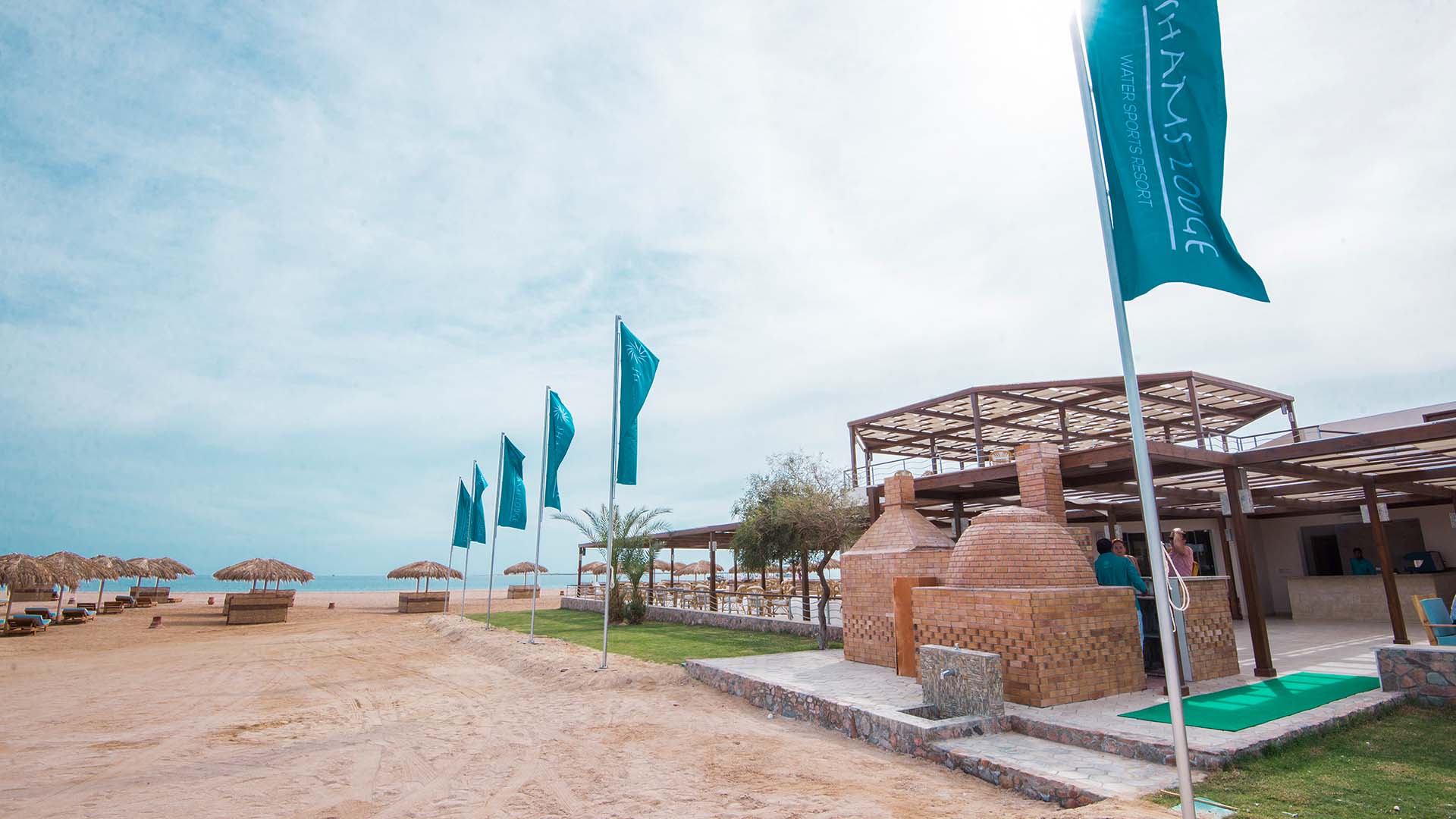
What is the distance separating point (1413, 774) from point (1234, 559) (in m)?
12.5

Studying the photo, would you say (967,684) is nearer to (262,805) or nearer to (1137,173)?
(1137,173)

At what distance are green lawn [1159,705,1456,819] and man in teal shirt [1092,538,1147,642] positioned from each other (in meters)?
2.24

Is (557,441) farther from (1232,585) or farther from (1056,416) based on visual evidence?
(1232,585)

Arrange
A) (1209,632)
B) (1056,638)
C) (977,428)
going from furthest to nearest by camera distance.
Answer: (977,428) < (1209,632) < (1056,638)

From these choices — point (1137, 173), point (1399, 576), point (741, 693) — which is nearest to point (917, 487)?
point (741, 693)

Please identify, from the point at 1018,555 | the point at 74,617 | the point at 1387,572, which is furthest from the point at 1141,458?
the point at 74,617

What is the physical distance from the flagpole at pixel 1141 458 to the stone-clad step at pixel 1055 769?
0.87 meters

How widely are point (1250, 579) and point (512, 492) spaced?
14776 millimetres

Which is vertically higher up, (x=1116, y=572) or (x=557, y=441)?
(x=557, y=441)

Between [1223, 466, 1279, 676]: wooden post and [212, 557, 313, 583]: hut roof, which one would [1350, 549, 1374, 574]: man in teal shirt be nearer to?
[1223, 466, 1279, 676]: wooden post

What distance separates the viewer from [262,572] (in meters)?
26.0

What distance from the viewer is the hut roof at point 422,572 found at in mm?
28938

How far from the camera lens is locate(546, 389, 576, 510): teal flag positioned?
43.3ft

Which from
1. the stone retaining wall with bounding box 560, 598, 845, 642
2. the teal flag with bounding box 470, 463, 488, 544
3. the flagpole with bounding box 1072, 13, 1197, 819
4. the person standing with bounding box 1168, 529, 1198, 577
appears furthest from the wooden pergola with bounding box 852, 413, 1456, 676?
the teal flag with bounding box 470, 463, 488, 544
